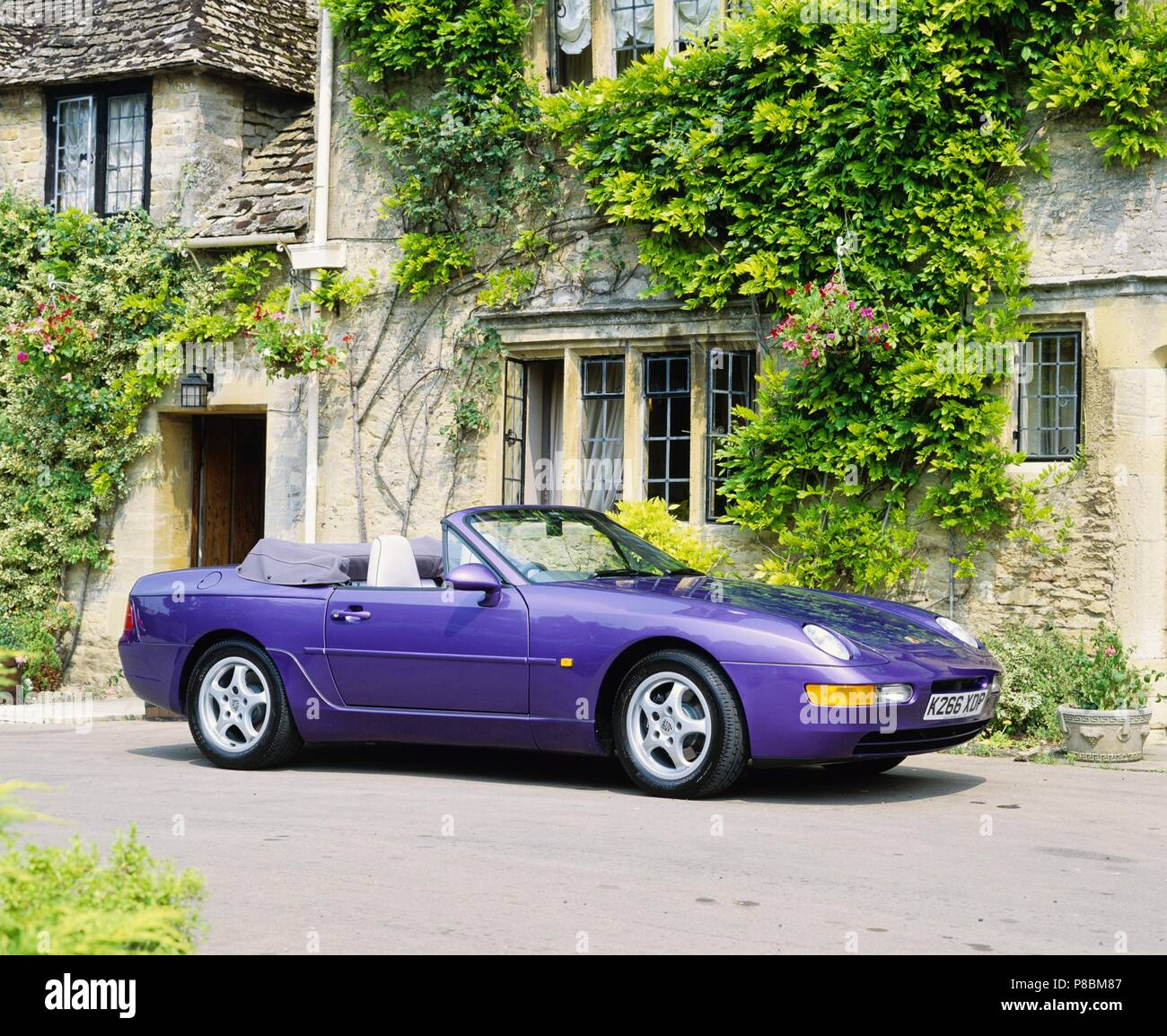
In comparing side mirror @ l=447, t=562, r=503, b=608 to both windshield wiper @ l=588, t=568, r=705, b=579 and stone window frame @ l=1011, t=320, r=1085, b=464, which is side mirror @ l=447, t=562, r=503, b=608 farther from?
stone window frame @ l=1011, t=320, r=1085, b=464

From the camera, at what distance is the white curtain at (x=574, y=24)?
45.4 ft

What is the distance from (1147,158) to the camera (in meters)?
11.3

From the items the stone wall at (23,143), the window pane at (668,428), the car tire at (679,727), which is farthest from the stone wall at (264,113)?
the car tire at (679,727)

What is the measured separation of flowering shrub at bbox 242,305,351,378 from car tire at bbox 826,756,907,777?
23.0 ft

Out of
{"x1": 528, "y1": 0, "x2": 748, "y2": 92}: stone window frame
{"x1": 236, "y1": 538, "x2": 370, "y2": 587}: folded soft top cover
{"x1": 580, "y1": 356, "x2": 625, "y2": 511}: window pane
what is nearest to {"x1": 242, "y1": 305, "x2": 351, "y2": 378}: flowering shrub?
{"x1": 580, "y1": 356, "x2": 625, "y2": 511}: window pane

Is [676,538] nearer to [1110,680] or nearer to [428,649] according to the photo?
[1110,680]

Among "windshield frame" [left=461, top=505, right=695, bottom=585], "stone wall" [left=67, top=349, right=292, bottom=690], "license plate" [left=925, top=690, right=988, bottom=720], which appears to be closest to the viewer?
"license plate" [left=925, top=690, right=988, bottom=720]

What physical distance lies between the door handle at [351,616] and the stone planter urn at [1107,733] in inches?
173

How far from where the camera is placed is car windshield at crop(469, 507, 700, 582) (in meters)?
8.71

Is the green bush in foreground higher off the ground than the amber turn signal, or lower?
lower

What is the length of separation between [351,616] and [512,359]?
5631 mm

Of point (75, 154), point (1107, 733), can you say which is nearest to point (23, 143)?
point (75, 154)

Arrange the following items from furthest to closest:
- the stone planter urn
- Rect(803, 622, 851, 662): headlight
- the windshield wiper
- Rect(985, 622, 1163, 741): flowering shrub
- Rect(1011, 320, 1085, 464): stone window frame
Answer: Rect(1011, 320, 1085, 464): stone window frame, Rect(985, 622, 1163, 741): flowering shrub, the stone planter urn, the windshield wiper, Rect(803, 622, 851, 662): headlight

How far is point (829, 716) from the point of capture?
7.51 m
